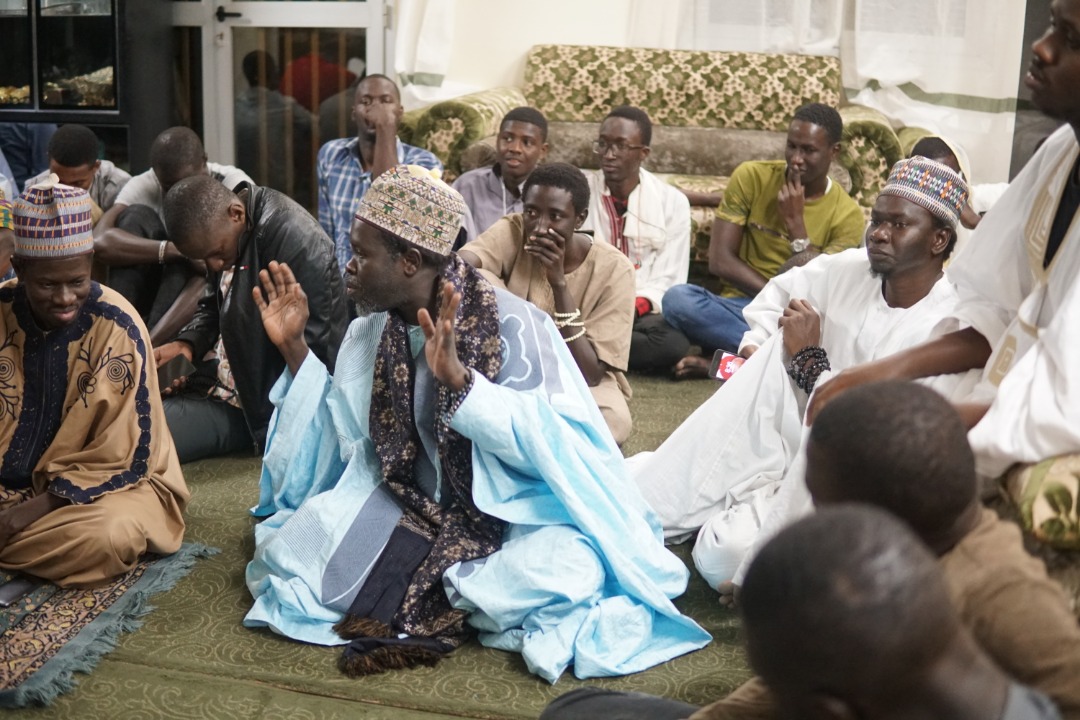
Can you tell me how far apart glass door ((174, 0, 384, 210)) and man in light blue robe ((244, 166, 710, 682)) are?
4.39 metres

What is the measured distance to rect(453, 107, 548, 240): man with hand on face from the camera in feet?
16.7

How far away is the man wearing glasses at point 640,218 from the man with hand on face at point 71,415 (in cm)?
248

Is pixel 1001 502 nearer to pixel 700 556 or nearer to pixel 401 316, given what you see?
pixel 700 556

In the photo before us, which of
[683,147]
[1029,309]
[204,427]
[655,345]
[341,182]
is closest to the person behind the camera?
[1029,309]

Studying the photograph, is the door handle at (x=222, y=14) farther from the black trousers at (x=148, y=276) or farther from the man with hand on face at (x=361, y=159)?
the black trousers at (x=148, y=276)

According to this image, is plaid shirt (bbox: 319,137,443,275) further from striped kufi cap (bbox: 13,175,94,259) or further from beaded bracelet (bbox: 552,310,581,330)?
striped kufi cap (bbox: 13,175,94,259)

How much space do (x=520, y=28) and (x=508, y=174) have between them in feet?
7.75

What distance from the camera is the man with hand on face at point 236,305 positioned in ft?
11.7

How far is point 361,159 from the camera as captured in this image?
5.45m

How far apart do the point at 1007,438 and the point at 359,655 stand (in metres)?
1.41

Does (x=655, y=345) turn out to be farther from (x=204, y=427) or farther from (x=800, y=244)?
(x=204, y=427)

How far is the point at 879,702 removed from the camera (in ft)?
3.73

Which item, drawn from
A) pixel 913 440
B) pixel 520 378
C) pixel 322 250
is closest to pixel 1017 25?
pixel 322 250

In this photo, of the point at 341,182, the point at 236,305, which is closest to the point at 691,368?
the point at 341,182
